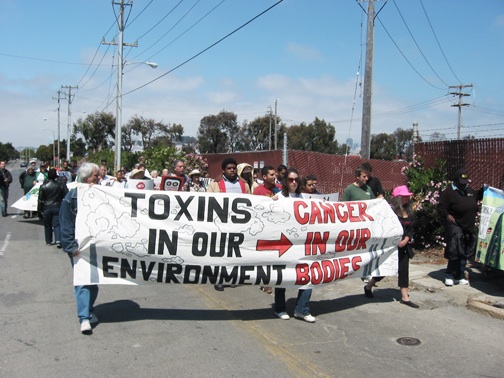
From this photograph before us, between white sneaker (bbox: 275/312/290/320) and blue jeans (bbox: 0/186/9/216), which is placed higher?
blue jeans (bbox: 0/186/9/216)

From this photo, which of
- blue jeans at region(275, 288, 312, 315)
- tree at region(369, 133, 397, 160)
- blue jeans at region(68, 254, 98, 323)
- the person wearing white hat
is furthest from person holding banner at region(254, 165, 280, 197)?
tree at region(369, 133, 397, 160)

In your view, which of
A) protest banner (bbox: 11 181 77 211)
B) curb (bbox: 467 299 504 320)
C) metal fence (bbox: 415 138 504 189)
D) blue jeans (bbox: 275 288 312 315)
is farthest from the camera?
protest banner (bbox: 11 181 77 211)

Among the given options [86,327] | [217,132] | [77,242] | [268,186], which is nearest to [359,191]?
[268,186]

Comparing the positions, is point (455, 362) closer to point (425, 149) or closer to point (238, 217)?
point (238, 217)

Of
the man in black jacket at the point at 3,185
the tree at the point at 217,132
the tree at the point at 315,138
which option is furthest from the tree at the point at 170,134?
the man in black jacket at the point at 3,185

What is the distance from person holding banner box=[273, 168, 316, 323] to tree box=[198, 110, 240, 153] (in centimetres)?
5537

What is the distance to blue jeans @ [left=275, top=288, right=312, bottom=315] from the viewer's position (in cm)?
591

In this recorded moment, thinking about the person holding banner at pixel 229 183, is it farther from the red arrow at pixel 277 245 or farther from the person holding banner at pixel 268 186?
the red arrow at pixel 277 245

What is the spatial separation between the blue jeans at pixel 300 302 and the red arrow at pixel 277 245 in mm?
523

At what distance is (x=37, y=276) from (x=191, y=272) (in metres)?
3.70

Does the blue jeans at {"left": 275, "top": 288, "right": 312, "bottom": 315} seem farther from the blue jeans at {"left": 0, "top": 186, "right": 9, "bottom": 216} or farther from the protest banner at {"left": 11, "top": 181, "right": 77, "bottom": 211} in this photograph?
the blue jeans at {"left": 0, "top": 186, "right": 9, "bottom": 216}

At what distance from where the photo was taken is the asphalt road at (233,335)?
4.51 m

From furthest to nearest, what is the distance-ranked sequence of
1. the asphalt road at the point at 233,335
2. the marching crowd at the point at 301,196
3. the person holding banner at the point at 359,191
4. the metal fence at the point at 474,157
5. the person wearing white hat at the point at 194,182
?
the person wearing white hat at the point at 194,182 < the metal fence at the point at 474,157 < the person holding banner at the point at 359,191 < the marching crowd at the point at 301,196 < the asphalt road at the point at 233,335

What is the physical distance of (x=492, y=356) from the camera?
194 inches
